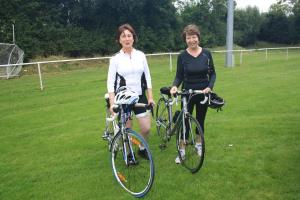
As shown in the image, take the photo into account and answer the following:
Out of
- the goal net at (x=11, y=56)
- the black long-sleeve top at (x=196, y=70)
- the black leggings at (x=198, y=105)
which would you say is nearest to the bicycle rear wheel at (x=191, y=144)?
the black leggings at (x=198, y=105)

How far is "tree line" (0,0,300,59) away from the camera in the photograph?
27.6m

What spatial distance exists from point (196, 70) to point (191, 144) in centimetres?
103

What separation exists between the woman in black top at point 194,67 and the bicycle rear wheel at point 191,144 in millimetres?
59

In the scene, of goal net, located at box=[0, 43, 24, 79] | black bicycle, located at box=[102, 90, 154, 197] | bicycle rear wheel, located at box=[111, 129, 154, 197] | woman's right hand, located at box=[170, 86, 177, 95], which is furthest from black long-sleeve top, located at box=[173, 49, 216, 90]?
goal net, located at box=[0, 43, 24, 79]

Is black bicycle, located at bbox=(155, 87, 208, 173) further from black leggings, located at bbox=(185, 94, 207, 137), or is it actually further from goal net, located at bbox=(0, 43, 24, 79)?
goal net, located at bbox=(0, 43, 24, 79)

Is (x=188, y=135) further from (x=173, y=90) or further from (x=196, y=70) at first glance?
(x=196, y=70)

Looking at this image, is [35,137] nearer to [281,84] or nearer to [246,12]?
[281,84]

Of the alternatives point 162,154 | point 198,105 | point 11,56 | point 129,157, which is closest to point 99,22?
point 11,56

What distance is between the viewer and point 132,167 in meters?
4.50

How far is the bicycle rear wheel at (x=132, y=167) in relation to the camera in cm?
401

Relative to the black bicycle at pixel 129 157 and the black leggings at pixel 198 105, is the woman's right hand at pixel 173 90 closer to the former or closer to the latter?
the black leggings at pixel 198 105

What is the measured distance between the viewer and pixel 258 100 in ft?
31.2

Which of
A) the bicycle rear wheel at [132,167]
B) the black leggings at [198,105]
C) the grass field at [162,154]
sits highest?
the black leggings at [198,105]

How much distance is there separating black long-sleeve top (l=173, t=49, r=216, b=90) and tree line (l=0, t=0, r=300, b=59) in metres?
23.2
